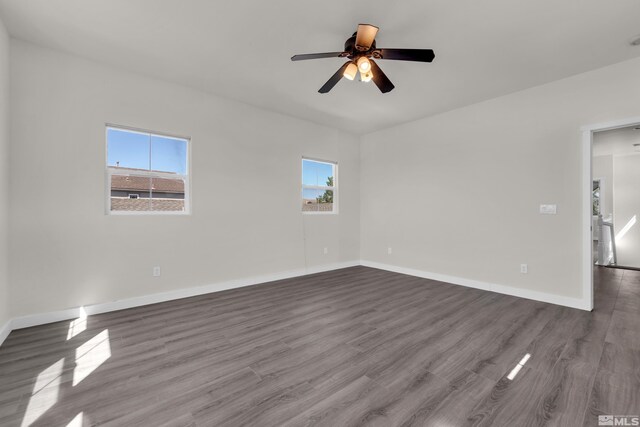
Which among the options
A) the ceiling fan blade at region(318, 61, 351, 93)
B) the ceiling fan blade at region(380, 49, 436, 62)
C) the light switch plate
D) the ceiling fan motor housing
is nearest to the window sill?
the ceiling fan blade at region(318, 61, 351, 93)

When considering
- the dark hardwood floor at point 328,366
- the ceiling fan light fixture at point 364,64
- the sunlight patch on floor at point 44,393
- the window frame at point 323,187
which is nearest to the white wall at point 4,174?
the dark hardwood floor at point 328,366

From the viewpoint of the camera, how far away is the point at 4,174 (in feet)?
8.57

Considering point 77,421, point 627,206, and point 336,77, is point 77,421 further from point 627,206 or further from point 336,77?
point 627,206

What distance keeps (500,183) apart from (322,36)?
128 inches

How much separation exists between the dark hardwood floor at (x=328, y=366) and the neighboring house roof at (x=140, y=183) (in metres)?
1.50

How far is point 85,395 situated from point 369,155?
551cm

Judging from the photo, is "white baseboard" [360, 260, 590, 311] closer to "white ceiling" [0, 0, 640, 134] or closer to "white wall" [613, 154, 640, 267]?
"white ceiling" [0, 0, 640, 134]

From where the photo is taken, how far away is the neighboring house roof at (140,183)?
3.34 m

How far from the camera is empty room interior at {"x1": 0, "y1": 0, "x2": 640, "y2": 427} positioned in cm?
184

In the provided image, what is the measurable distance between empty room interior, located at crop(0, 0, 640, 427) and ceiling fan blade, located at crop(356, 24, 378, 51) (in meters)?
0.02

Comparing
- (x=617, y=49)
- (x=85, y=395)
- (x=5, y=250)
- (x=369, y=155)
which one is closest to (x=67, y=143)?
(x=5, y=250)

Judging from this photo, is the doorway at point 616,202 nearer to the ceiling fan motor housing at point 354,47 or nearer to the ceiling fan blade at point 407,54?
the ceiling fan blade at point 407,54

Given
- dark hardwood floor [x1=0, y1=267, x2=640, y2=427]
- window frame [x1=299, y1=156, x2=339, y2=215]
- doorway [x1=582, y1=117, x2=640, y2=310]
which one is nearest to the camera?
dark hardwood floor [x1=0, y1=267, x2=640, y2=427]

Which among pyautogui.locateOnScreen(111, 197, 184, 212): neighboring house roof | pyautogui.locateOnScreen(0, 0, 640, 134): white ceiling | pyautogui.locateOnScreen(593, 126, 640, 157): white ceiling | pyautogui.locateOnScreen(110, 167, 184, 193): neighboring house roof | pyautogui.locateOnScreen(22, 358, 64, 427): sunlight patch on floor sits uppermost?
pyautogui.locateOnScreen(0, 0, 640, 134): white ceiling
